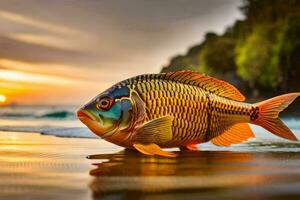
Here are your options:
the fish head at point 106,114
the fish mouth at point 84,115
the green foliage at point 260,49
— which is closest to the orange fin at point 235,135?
the fish head at point 106,114

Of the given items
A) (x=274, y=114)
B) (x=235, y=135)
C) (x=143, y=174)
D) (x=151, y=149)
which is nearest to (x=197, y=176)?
(x=143, y=174)

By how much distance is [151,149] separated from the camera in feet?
11.4

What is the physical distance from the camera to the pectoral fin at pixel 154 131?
11.4ft

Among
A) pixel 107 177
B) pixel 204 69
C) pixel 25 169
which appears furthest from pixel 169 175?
pixel 204 69

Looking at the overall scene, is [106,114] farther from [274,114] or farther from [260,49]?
[260,49]

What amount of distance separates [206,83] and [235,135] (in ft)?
1.13

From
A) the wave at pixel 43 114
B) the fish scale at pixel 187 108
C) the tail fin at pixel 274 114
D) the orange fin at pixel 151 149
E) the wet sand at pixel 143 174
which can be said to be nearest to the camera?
the wet sand at pixel 143 174

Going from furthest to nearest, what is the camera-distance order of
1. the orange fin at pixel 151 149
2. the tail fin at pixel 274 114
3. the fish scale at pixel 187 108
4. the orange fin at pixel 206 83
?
the orange fin at pixel 206 83 → the tail fin at pixel 274 114 → the fish scale at pixel 187 108 → the orange fin at pixel 151 149

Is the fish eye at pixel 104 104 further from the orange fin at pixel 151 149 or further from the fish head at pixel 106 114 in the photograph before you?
the orange fin at pixel 151 149

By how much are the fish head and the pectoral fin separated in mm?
76

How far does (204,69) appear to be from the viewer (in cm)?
2448

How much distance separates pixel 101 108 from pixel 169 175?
2.98 feet

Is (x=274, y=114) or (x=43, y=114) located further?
(x=43, y=114)

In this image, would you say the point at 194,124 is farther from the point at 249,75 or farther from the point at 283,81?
the point at 249,75
